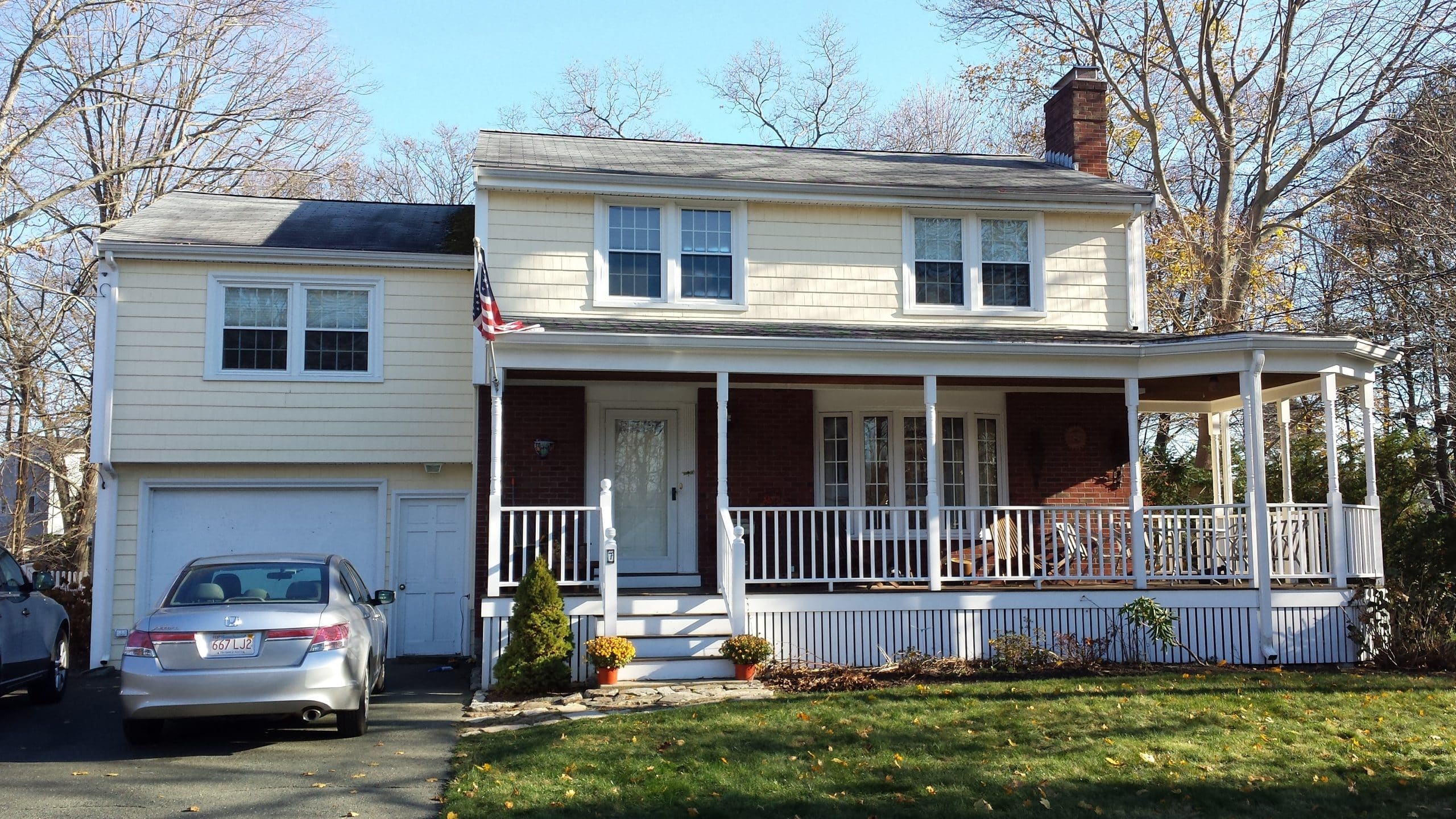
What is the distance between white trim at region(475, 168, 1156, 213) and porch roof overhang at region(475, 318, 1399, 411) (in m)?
1.93

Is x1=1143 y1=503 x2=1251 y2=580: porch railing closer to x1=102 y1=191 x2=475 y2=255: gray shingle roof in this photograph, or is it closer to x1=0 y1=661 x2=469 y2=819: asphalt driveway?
x1=0 y1=661 x2=469 y2=819: asphalt driveway

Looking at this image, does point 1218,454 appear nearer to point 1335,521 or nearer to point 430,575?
point 1335,521

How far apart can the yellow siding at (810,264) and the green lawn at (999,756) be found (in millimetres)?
5720

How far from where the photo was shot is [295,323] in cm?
1411

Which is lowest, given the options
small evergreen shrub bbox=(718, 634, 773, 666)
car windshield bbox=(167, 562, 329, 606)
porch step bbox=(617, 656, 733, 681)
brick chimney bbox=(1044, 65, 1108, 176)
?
porch step bbox=(617, 656, 733, 681)

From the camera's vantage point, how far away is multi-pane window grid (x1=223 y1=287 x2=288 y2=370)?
1402cm

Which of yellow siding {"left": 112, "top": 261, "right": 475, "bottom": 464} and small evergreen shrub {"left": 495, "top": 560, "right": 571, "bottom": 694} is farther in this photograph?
yellow siding {"left": 112, "top": 261, "right": 475, "bottom": 464}

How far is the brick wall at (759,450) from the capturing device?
44.7 feet

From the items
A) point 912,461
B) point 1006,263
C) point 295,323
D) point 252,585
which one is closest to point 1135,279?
point 1006,263

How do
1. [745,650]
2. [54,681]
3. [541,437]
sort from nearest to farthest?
[745,650] → [54,681] → [541,437]

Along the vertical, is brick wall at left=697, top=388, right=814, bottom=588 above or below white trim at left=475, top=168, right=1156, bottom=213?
below

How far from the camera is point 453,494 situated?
565 inches

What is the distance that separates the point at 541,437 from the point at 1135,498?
6.79m

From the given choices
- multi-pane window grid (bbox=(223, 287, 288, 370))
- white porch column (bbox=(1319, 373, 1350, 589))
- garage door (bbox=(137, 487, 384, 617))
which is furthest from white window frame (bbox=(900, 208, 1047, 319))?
multi-pane window grid (bbox=(223, 287, 288, 370))
